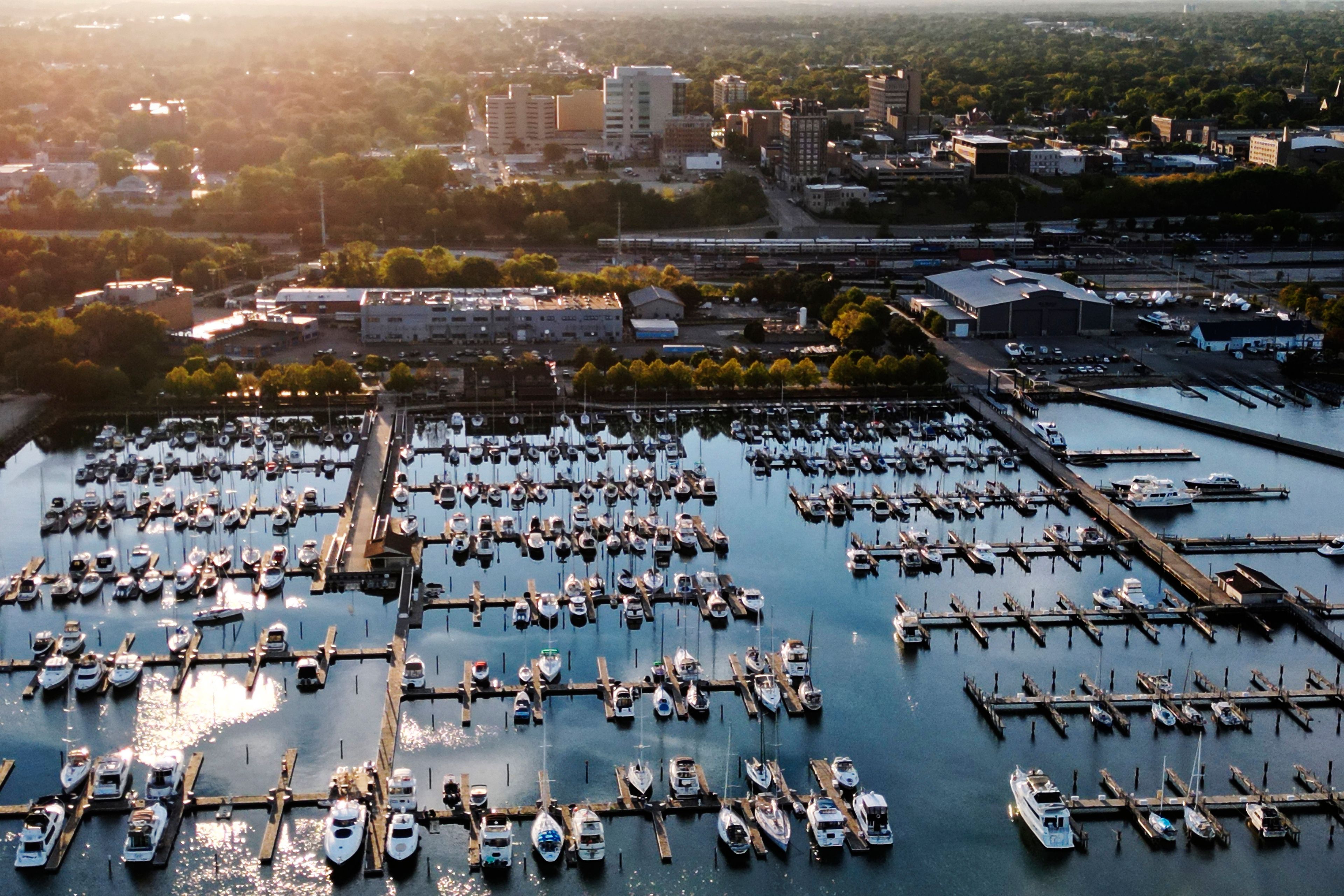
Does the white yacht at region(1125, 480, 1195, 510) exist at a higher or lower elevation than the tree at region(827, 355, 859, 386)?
lower

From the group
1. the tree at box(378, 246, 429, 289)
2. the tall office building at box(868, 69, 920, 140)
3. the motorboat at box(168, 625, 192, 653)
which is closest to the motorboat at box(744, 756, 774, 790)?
the motorboat at box(168, 625, 192, 653)

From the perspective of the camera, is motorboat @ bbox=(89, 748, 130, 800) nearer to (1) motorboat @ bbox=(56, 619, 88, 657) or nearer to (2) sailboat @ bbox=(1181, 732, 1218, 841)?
(1) motorboat @ bbox=(56, 619, 88, 657)

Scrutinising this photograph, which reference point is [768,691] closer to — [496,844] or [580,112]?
[496,844]

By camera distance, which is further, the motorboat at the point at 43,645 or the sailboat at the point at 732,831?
the motorboat at the point at 43,645

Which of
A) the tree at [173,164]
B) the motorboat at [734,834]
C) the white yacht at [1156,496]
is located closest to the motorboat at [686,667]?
the motorboat at [734,834]

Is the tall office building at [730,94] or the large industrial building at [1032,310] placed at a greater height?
the tall office building at [730,94]

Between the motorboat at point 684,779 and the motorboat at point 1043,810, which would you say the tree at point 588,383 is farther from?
the motorboat at point 1043,810

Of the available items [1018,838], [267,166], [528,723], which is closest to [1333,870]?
[1018,838]
